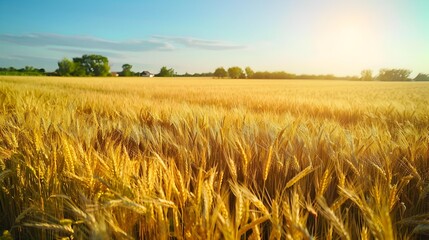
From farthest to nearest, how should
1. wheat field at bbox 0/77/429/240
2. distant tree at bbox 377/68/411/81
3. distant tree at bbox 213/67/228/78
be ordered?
1. distant tree at bbox 213/67/228/78
2. distant tree at bbox 377/68/411/81
3. wheat field at bbox 0/77/429/240

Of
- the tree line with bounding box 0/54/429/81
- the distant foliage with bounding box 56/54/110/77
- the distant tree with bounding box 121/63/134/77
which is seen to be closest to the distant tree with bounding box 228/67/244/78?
the tree line with bounding box 0/54/429/81

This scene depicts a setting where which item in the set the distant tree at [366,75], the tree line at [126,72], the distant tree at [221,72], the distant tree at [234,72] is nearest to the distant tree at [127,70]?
the tree line at [126,72]

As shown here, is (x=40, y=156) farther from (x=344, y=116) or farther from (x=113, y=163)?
(x=344, y=116)

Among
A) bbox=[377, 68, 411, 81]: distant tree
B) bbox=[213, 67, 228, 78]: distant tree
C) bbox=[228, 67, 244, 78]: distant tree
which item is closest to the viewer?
bbox=[377, 68, 411, 81]: distant tree

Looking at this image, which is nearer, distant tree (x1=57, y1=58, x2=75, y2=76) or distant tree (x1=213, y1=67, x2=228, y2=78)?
distant tree (x1=57, y1=58, x2=75, y2=76)

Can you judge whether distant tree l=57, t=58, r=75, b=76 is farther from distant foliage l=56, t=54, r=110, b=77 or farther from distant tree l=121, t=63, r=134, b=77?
distant tree l=121, t=63, r=134, b=77

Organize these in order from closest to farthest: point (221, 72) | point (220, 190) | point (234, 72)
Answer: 1. point (220, 190)
2. point (221, 72)
3. point (234, 72)

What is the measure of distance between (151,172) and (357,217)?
898 mm

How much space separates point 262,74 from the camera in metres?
66.7

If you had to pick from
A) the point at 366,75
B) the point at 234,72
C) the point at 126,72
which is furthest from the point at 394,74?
the point at 126,72

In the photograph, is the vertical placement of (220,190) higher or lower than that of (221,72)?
lower

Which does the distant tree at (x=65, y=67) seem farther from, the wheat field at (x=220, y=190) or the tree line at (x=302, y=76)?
the wheat field at (x=220, y=190)

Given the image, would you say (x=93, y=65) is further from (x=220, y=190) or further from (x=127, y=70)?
(x=220, y=190)

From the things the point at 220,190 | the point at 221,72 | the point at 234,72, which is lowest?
the point at 220,190
